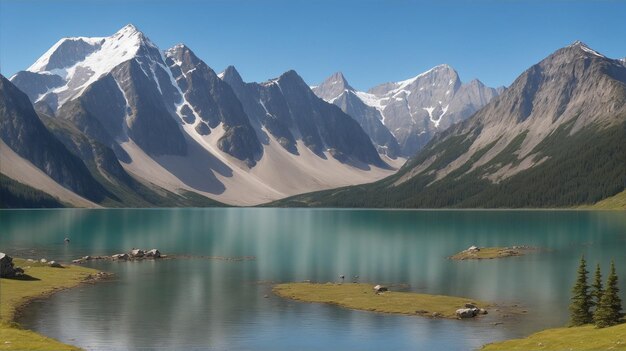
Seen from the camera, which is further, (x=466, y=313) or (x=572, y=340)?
(x=466, y=313)

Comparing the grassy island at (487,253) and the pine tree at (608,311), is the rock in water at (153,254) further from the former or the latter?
the pine tree at (608,311)

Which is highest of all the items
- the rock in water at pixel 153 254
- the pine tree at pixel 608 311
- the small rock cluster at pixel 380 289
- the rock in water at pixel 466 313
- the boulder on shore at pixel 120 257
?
the rock in water at pixel 153 254

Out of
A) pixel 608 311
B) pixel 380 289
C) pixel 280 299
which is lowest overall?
pixel 280 299

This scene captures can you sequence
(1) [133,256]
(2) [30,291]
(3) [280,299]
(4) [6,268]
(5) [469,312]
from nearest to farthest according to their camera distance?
(5) [469,312], (3) [280,299], (2) [30,291], (4) [6,268], (1) [133,256]

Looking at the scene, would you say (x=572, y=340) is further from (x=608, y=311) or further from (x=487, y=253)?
(x=487, y=253)

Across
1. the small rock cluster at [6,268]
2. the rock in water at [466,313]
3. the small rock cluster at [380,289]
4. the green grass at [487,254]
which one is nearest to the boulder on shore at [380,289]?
the small rock cluster at [380,289]

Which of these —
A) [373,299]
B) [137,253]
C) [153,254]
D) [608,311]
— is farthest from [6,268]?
[608,311]

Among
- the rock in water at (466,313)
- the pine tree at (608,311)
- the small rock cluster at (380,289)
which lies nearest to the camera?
the pine tree at (608,311)

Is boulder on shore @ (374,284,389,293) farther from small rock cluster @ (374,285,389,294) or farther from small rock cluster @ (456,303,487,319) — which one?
small rock cluster @ (456,303,487,319)
